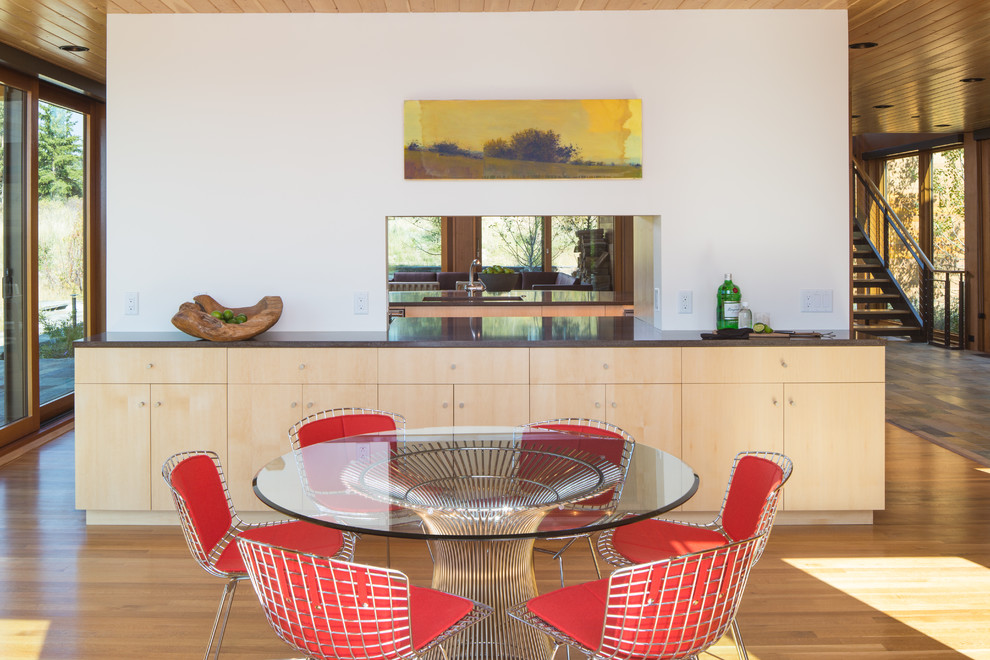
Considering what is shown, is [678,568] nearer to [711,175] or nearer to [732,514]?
[732,514]

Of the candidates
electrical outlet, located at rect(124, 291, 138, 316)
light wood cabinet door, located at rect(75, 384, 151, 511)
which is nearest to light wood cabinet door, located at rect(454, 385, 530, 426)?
light wood cabinet door, located at rect(75, 384, 151, 511)

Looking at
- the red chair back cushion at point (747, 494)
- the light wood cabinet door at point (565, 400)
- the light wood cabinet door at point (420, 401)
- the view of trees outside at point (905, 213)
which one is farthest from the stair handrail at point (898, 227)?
the red chair back cushion at point (747, 494)

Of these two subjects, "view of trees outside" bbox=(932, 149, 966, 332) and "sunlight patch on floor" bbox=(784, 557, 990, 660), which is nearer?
"sunlight patch on floor" bbox=(784, 557, 990, 660)

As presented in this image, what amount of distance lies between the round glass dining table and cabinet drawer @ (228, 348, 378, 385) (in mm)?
1155

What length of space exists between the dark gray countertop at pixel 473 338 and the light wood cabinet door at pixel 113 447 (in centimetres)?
24

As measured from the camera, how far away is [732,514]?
8.95 ft

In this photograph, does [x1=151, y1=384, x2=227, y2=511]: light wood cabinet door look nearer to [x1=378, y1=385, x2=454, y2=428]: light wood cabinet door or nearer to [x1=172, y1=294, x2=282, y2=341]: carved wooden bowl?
[x1=172, y1=294, x2=282, y2=341]: carved wooden bowl

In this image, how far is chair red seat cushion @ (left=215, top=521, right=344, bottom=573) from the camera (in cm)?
263

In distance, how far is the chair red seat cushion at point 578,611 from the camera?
2107mm

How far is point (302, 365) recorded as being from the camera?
4.16 metres

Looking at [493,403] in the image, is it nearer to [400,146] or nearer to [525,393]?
[525,393]

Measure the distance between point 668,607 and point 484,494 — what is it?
55 centimetres

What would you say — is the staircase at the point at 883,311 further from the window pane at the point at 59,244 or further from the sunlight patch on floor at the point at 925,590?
the window pane at the point at 59,244

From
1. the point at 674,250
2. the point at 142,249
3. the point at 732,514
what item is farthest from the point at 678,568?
the point at 142,249
